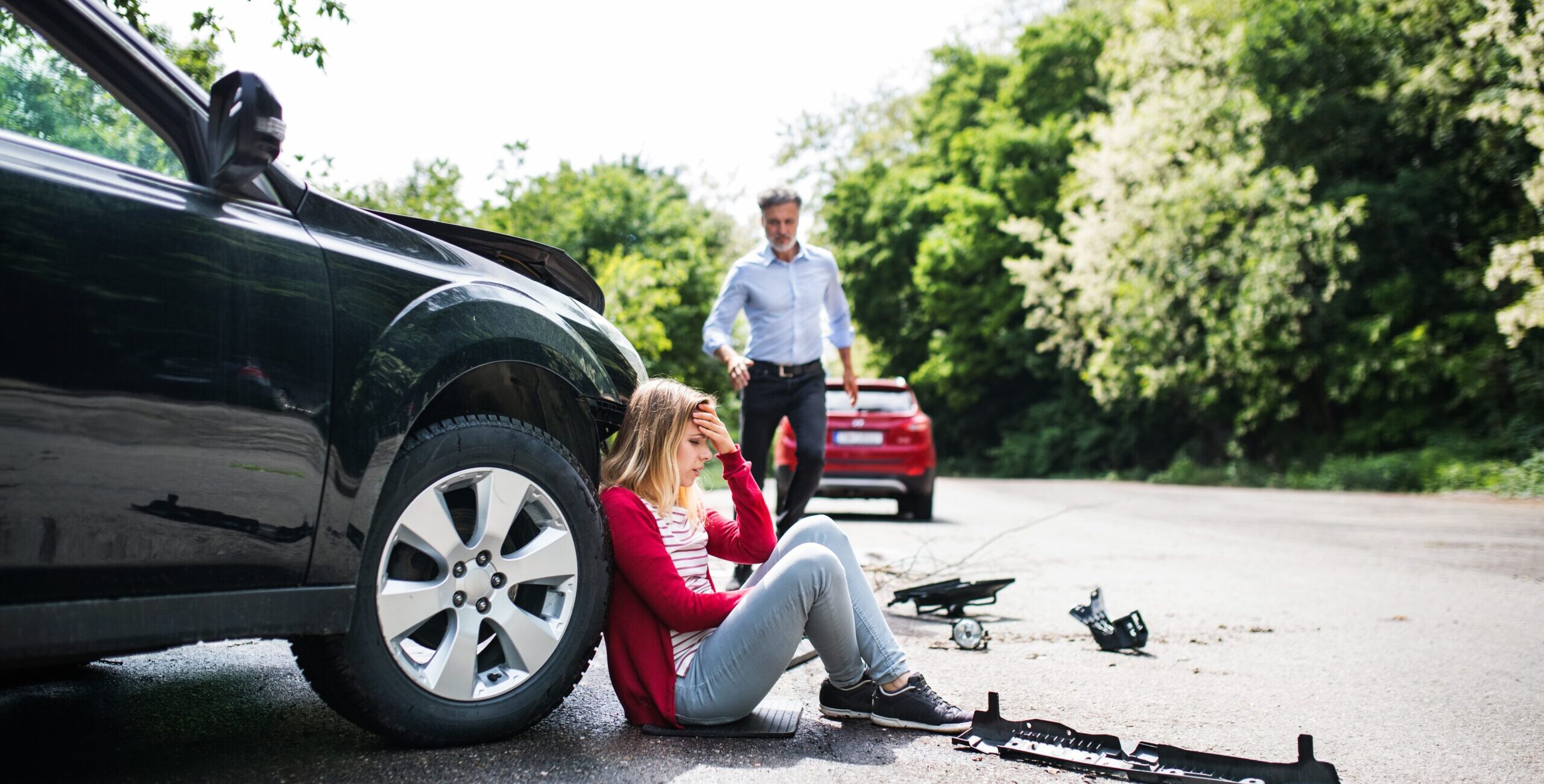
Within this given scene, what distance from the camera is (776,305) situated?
6492 millimetres

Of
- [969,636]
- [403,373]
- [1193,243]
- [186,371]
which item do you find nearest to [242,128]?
[186,371]

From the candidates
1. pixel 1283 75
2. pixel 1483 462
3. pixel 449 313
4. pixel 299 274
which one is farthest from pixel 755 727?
pixel 1283 75

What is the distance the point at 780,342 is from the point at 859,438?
A: 759cm

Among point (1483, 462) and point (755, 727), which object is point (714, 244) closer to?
point (1483, 462)

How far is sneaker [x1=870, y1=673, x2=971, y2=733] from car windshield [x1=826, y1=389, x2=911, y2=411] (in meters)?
10.4

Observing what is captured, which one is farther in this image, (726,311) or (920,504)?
(920,504)

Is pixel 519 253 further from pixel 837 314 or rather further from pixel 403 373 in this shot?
pixel 837 314

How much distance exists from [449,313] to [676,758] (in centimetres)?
131

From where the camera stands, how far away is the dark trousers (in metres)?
6.45

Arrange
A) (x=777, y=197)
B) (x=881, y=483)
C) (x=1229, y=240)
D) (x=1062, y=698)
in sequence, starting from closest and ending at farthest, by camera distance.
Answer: (x=1062, y=698) → (x=777, y=197) → (x=881, y=483) → (x=1229, y=240)

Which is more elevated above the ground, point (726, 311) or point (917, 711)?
point (726, 311)

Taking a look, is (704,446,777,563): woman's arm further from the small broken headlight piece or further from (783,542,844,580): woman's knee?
the small broken headlight piece

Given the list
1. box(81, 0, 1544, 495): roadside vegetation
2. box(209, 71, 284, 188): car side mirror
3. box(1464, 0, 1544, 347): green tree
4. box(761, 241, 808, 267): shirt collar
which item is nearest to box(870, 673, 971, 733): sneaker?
box(209, 71, 284, 188): car side mirror

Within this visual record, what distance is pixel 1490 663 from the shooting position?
16.0 ft
